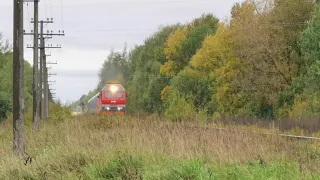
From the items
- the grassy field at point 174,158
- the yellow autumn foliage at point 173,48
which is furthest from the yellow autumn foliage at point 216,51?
the grassy field at point 174,158

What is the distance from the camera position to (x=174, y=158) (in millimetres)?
11672

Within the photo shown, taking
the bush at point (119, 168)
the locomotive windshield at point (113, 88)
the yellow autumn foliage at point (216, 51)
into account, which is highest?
the yellow autumn foliage at point (216, 51)

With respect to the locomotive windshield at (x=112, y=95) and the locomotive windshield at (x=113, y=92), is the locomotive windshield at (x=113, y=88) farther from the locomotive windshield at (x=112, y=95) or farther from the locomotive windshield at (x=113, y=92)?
the locomotive windshield at (x=112, y=95)

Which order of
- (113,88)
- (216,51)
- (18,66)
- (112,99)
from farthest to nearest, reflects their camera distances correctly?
1. (216,51)
2. (113,88)
3. (112,99)
4. (18,66)

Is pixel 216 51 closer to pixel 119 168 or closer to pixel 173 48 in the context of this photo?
pixel 173 48

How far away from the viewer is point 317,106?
3709 centimetres

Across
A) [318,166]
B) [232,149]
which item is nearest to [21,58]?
[232,149]

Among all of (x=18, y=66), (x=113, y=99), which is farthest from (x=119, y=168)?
(x=113, y=99)

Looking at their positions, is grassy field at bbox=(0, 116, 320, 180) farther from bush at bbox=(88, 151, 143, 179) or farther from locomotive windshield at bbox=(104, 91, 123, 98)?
locomotive windshield at bbox=(104, 91, 123, 98)

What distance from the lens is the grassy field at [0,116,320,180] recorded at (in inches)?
376

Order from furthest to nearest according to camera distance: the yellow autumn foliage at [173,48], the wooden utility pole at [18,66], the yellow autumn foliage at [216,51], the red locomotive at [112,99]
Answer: the yellow autumn foliage at [173,48] < the yellow autumn foliage at [216,51] < the red locomotive at [112,99] < the wooden utility pole at [18,66]

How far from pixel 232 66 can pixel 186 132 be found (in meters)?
39.8

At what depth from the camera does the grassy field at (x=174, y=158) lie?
9555mm

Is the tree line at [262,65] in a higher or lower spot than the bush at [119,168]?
higher
